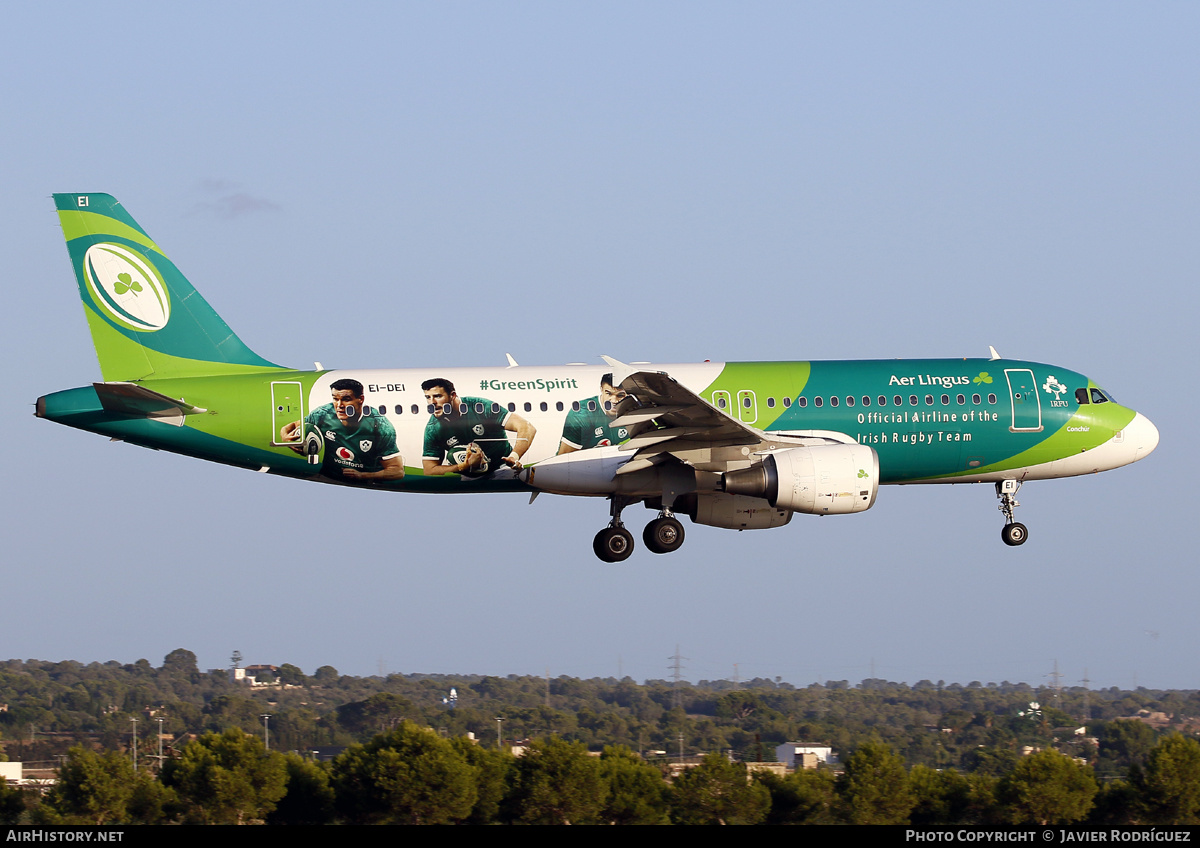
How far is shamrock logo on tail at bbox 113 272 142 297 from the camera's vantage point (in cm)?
4362

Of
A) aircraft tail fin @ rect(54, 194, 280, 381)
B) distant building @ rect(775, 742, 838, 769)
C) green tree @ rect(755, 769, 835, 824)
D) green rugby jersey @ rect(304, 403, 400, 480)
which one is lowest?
distant building @ rect(775, 742, 838, 769)

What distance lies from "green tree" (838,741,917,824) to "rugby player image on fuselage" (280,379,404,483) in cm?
1622

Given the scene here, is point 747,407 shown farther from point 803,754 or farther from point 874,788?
point 803,754

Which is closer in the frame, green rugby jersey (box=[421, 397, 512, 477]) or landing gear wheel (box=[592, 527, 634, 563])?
green rugby jersey (box=[421, 397, 512, 477])

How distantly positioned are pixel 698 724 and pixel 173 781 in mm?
45248

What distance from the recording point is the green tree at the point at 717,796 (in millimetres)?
43344

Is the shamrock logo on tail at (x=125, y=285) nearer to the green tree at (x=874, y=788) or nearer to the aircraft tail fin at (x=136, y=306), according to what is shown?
the aircraft tail fin at (x=136, y=306)

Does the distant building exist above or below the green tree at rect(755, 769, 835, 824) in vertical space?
below

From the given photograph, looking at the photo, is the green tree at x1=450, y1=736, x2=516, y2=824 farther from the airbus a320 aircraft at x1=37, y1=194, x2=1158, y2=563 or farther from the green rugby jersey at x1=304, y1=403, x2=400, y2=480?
the green rugby jersey at x1=304, y1=403, x2=400, y2=480

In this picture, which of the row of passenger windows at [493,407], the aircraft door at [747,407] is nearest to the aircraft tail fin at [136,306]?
the row of passenger windows at [493,407]

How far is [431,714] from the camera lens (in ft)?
253

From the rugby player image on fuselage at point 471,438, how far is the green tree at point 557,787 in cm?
872

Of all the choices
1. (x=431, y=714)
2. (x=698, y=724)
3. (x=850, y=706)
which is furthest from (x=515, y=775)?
(x=850, y=706)

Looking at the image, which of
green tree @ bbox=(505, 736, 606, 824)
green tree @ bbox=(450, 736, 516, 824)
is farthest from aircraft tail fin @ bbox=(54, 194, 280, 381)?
green tree @ bbox=(505, 736, 606, 824)
